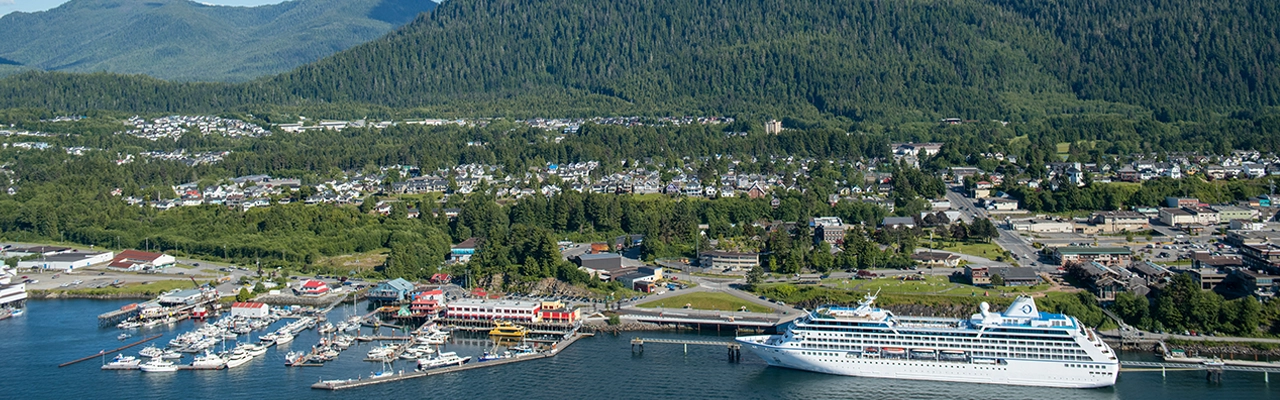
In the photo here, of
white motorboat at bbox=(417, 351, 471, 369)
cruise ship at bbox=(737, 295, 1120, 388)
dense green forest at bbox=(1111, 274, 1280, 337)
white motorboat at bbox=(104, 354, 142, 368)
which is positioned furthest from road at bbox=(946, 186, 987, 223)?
white motorboat at bbox=(104, 354, 142, 368)

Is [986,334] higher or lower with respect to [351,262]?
lower

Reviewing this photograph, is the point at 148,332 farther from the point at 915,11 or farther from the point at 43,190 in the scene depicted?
the point at 915,11

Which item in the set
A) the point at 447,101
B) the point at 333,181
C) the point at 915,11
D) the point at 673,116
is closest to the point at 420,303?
the point at 333,181

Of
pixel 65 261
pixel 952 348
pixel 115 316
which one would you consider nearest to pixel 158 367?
pixel 115 316

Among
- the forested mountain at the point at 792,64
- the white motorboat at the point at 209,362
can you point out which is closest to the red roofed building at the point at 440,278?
the white motorboat at the point at 209,362

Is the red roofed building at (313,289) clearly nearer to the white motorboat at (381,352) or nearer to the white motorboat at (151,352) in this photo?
the white motorboat at (151,352)

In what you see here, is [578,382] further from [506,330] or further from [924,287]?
[924,287]
